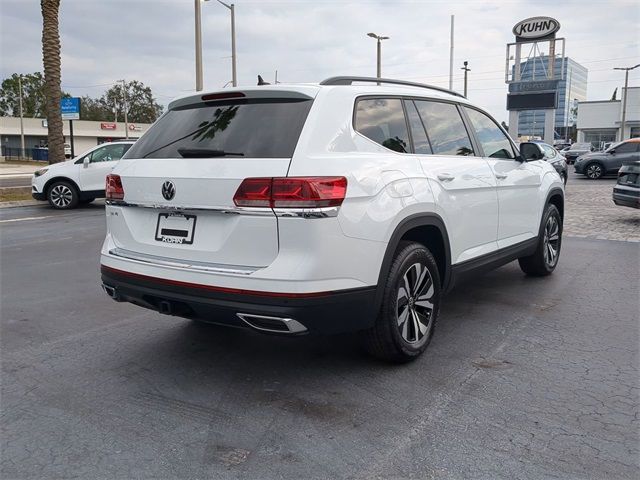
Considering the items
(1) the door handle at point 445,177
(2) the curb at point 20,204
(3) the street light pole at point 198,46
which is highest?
(3) the street light pole at point 198,46

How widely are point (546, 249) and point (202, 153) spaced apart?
441cm

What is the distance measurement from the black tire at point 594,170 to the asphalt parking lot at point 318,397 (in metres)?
20.7

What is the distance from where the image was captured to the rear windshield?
3.33 meters

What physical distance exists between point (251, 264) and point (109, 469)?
A: 1219 mm

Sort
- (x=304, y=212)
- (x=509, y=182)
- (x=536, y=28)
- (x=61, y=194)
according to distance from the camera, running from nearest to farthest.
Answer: (x=304, y=212), (x=509, y=182), (x=61, y=194), (x=536, y=28)

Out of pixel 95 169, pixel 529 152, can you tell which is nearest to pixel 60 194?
pixel 95 169

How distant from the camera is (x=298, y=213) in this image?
310cm

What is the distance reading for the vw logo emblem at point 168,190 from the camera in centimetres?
349

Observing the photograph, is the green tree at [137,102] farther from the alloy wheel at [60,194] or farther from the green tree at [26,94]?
the alloy wheel at [60,194]

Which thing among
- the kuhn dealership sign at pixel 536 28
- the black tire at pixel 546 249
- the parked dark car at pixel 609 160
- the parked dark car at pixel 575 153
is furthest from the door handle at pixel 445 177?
the kuhn dealership sign at pixel 536 28

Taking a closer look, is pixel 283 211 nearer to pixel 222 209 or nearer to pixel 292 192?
pixel 292 192

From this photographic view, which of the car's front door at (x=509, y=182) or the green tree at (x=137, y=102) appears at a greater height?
the green tree at (x=137, y=102)

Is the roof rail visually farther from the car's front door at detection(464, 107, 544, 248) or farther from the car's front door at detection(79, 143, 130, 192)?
the car's front door at detection(79, 143, 130, 192)

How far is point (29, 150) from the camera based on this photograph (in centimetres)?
6900
